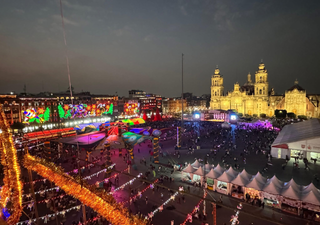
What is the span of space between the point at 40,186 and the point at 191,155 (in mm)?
14898

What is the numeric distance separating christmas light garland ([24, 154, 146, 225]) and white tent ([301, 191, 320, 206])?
423 inches

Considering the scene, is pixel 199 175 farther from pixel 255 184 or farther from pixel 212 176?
pixel 255 184

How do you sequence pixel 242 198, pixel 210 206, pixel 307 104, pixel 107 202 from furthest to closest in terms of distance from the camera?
pixel 307 104, pixel 242 198, pixel 210 206, pixel 107 202

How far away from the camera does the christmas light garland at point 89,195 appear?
368 cm

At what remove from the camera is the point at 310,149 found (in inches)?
720

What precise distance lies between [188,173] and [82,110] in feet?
134

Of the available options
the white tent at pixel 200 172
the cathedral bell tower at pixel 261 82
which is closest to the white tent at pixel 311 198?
the white tent at pixel 200 172

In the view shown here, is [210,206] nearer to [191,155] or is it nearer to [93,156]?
[191,155]

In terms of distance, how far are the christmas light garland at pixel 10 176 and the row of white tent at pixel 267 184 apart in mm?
11594

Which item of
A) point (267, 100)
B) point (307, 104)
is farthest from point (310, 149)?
point (267, 100)

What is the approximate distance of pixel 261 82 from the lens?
212ft

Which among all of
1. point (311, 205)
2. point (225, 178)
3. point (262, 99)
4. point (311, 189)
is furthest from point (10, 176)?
point (262, 99)

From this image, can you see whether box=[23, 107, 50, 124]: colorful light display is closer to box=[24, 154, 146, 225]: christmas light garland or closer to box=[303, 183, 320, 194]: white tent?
box=[24, 154, 146, 225]: christmas light garland

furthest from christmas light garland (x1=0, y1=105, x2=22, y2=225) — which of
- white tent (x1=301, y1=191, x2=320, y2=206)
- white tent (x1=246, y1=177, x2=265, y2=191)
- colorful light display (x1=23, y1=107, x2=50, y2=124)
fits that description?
colorful light display (x1=23, y1=107, x2=50, y2=124)
